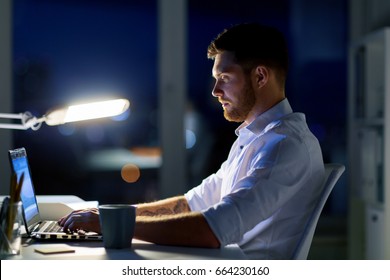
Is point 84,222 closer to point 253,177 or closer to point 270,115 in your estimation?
point 253,177

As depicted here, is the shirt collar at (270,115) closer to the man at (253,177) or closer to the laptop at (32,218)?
the man at (253,177)

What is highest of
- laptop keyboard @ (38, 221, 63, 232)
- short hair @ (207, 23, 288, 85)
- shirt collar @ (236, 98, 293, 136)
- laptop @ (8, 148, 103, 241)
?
short hair @ (207, 23, 288, 85)

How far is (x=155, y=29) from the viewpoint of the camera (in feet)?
12.3

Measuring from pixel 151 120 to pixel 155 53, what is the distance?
408 mm

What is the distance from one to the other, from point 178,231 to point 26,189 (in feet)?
1.61

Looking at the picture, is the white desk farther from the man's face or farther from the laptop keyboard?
the man's face

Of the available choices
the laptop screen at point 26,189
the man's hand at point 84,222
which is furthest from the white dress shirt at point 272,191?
the laptop screen at point 26,189

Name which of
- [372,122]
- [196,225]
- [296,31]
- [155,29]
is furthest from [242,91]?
[296,31]

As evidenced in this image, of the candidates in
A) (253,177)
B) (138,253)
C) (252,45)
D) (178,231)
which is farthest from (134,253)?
(252,45)

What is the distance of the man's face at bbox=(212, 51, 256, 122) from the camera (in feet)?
5.61

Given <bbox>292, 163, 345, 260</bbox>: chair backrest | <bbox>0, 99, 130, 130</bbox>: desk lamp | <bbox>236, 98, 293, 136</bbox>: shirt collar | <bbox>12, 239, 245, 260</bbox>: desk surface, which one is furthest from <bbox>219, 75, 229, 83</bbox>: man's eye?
<bbox>12, 239, 245, 260</bbox>: desk surface

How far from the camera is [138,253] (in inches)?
49.9

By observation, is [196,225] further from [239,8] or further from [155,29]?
[239,8]

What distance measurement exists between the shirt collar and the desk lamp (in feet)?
1.24
